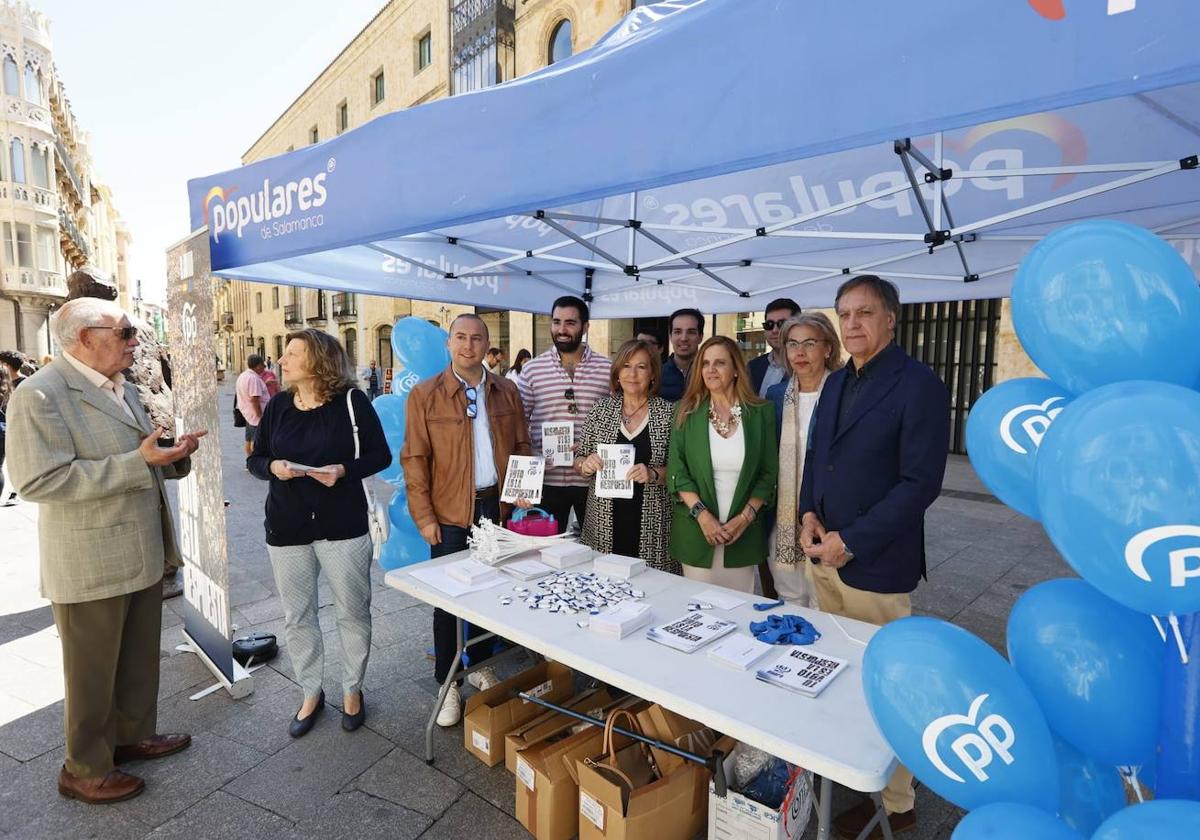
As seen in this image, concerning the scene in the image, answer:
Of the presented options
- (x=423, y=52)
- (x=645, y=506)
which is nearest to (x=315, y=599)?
(x=645, y=506)

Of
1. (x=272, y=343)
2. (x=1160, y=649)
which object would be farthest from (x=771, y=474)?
(x=272, y=343)

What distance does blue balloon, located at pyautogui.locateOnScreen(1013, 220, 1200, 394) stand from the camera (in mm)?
1036

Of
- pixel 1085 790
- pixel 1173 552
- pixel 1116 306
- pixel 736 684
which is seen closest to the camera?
pixel 1173 552

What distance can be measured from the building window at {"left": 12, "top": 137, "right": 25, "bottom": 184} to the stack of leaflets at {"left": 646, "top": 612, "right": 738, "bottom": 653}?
37.2 meters

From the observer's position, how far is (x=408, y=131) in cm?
226

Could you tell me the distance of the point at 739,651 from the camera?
1896 millimetres

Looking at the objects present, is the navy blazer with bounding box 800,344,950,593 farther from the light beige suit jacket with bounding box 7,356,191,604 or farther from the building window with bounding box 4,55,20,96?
the building window with bounding box 4,55,20,96

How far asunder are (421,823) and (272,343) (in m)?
42.4

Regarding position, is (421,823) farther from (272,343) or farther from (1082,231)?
(272,343)

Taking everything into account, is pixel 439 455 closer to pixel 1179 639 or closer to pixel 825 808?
pixel 825 808

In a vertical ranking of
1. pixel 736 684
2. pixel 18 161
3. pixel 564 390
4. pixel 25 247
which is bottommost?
pixel 736 684

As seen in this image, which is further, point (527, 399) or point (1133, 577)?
point (527, 399)

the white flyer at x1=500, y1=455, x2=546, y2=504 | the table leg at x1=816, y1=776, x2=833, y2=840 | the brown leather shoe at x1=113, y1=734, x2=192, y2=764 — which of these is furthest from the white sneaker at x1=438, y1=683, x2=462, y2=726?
the table leg at x1=816, y1=776, x2=833, y2=840

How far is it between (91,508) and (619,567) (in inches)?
81.3
